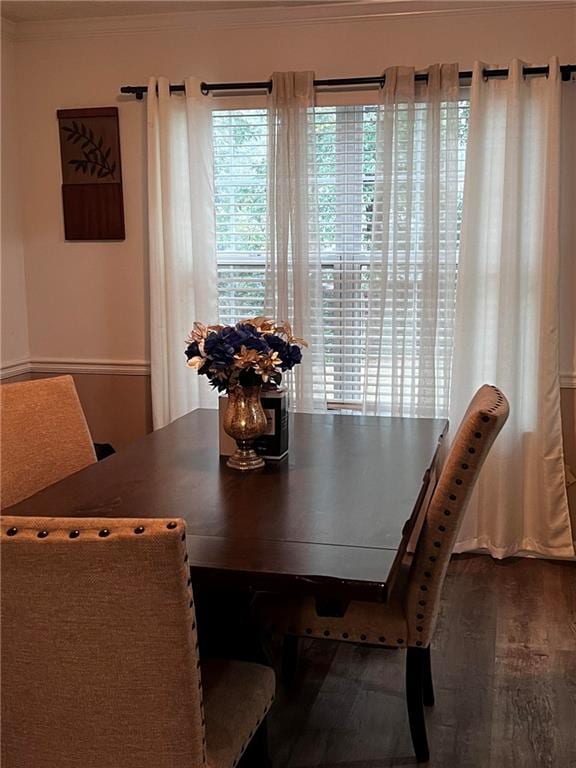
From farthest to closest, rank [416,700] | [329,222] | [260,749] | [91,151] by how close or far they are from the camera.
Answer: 1. [91,151]
2. [329,222]
3. [416,700]
4. [260,749]

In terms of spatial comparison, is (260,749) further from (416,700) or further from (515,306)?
(515,306)

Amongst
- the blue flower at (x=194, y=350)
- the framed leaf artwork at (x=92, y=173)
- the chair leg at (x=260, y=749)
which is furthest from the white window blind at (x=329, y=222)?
the chair leg at (x=260, y=749)

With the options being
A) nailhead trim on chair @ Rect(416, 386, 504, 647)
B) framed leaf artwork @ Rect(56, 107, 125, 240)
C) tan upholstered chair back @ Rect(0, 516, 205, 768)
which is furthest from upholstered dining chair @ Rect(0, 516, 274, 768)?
framed leaf artwork @ Rect(56, 107, 125, 240)

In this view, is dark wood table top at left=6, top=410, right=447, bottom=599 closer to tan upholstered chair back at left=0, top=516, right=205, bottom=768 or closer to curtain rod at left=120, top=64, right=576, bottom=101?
tan upholstered chair back at left=0, top=516, right=205, bottom=768

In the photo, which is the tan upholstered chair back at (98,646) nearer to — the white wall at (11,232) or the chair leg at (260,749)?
the chair leg at (260,749)

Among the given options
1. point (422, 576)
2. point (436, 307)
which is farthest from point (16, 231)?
point (422, 576)

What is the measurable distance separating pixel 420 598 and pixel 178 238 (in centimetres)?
227

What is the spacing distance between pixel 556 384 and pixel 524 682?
4.48 feet

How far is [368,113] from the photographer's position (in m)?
3.56

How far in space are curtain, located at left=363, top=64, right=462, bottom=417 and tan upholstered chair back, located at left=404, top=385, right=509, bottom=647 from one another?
4.81 feet

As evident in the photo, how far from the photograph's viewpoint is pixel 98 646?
4.18 feet

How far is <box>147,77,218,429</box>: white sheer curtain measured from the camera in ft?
11.9

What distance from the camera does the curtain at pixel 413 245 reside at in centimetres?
339

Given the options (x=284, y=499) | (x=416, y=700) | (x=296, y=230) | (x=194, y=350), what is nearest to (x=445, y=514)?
(x=284, y=499)
